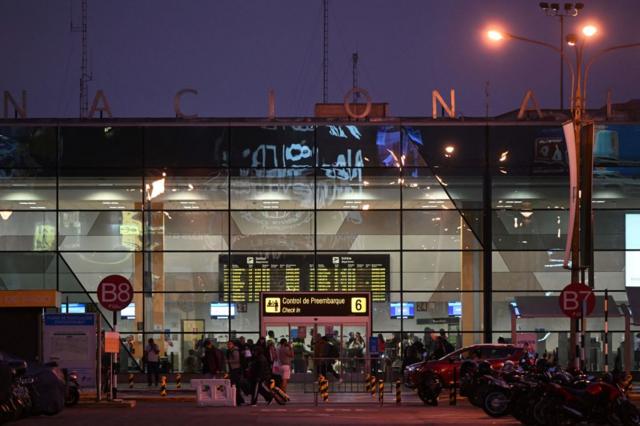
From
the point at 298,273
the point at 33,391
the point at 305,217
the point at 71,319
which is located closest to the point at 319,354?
the point at 298,273

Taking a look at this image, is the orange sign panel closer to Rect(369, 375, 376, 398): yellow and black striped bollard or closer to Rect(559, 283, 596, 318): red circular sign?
Rect(369, 375, 376, 398): yellow and black striped bollard

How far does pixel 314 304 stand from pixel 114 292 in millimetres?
13860

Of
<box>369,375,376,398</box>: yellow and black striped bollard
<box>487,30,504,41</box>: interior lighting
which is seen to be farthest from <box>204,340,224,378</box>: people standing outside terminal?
<box>487,30,504,41</box>: interior lighting

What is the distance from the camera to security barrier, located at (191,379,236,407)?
3172cm

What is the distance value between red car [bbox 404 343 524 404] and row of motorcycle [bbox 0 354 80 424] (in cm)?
994

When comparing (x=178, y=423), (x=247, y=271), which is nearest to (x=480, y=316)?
(x=247, y=271)

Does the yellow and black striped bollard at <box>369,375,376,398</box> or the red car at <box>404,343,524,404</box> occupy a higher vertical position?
the red car at <box>404,343,524,404</box>

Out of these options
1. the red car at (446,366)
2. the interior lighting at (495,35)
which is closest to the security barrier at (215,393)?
the red car at (446,366)

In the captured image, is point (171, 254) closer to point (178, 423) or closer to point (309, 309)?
point (309, 309)

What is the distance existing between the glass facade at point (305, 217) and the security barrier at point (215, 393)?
41.9 ft

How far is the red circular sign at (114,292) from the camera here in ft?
95.0

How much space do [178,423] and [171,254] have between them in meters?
20.6

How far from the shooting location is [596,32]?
3167cm

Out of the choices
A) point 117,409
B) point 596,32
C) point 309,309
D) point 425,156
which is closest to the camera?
point 117,409
